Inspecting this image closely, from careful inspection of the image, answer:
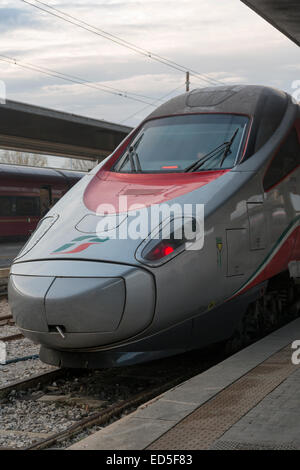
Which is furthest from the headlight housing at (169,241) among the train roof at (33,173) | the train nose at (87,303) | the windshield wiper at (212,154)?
the train roof at (33,173)

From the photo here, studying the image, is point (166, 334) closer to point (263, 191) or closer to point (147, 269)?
point (147, 269)

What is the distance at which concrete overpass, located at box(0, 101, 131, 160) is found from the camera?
75.6 ft

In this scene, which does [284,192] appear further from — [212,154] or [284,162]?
[212,154]

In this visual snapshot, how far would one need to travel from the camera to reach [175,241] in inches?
217

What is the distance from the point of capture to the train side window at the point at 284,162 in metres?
6.62

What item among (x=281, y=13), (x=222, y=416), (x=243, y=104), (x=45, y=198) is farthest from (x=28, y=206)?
(x=222, y=416)

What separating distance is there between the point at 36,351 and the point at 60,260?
114 inches

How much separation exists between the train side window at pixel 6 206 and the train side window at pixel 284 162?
19.3 meters

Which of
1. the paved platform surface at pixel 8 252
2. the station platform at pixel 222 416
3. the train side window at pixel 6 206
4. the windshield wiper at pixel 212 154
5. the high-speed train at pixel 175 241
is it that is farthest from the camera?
the train side window at pixel 6 206

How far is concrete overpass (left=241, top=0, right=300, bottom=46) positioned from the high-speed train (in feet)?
8.79

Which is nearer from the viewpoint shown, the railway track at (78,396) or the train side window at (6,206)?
Answer: the railway track at (78,396)

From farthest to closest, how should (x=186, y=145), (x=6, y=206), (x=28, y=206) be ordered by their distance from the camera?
(x=28, y=206) → (x=6, y=206) → (x=186, y=145)

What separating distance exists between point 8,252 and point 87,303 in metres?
18.9

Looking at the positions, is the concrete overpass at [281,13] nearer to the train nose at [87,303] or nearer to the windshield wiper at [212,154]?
the windshield wiper at [212,154]
